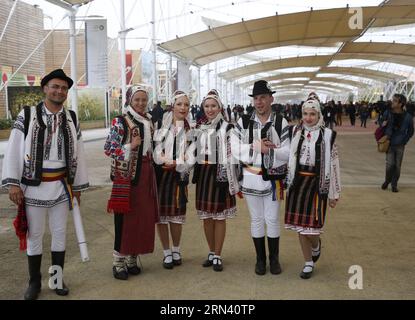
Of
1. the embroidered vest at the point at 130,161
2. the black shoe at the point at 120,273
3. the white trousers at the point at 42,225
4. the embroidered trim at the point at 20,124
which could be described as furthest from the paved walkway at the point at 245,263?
the embroidered trim at the point at 20,124

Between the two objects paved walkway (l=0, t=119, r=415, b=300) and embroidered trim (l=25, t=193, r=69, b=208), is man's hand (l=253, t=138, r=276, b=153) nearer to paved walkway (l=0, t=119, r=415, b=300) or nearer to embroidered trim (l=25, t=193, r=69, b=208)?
paved walkway (l=0, t=119, r=415, b=300)

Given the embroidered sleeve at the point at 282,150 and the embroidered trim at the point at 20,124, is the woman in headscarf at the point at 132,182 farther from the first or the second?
the embroidered sleeve at the point at 282,150

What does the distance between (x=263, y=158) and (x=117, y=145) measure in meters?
1.17

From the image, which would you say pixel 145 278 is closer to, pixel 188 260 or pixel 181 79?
pixel 188 260

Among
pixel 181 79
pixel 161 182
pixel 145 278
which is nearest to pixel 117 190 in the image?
pixel 161 182

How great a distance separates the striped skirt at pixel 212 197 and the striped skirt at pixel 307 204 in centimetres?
57

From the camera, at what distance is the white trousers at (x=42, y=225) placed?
11.0 feet

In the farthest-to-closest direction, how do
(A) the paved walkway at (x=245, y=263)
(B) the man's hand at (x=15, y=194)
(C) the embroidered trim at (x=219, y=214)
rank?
1. (C) the embroidered trim at (x=219, y=214)
2. (A) the paved walkway at (x=245, y=263)
3. (B) the man's hand at (x=15, y=194)

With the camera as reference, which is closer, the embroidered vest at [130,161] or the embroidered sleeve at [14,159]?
the embroidered sleeve at [14,159]

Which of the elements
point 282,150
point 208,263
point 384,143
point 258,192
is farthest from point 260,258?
point 384,143

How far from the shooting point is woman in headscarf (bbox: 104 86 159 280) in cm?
367

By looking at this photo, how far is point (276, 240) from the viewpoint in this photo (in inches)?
152
